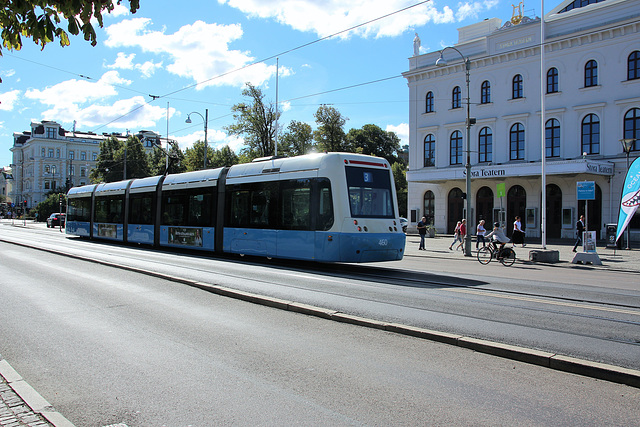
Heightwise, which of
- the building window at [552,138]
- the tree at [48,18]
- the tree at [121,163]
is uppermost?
the tree at [121,163]

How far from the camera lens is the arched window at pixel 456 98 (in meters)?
39.4

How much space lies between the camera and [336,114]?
64000 mm

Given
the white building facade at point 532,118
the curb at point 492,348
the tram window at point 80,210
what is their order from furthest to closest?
the white building facade at point 532,118 < the tram window at point 80,210 < the curb at point 492,348

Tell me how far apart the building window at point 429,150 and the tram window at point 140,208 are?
24841 millimetres

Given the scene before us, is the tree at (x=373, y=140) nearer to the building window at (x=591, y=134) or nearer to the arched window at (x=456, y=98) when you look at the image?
the arched window at (x=456, y=98)

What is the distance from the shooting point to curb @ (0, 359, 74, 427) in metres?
3.77

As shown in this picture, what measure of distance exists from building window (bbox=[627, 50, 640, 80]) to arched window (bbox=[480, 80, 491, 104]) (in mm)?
9160

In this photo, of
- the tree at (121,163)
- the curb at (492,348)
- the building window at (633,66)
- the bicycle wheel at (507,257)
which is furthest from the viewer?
the tree at (121,163)

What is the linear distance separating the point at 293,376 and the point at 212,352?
1268 mm

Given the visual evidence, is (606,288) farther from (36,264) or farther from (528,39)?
(528,39)

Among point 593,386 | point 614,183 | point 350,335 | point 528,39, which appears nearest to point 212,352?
point 350,335

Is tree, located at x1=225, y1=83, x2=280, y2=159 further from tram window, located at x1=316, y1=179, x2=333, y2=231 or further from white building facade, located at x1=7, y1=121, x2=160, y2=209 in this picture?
white building facade, located at x1=7, y1=121, x2=160, y2=209

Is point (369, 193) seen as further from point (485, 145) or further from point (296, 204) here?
point (485, 145)

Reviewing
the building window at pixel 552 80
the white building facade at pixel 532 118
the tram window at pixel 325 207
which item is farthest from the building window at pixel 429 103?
the tram window at pixel 325 207
